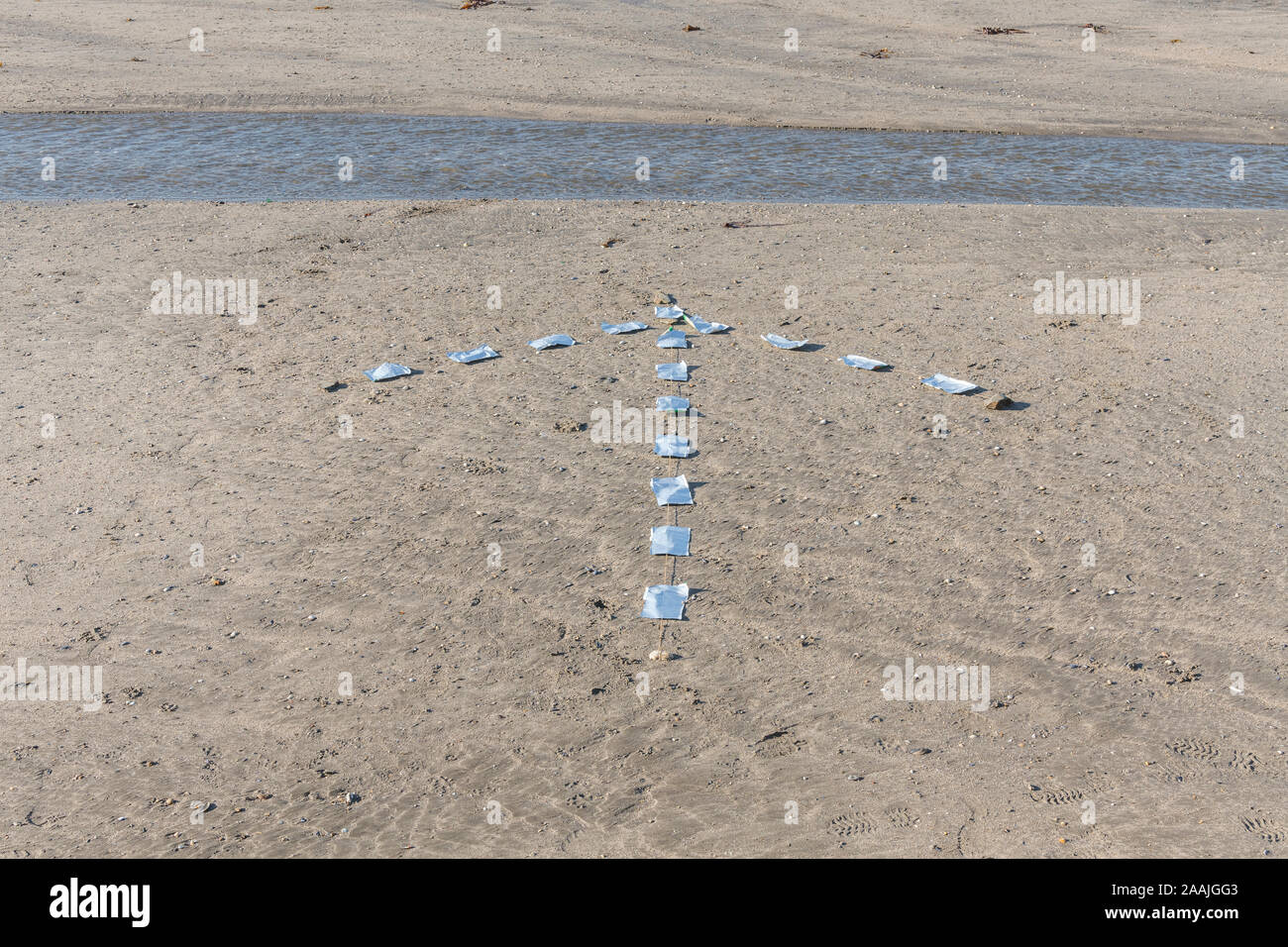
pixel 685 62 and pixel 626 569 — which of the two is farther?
pixel 685 62

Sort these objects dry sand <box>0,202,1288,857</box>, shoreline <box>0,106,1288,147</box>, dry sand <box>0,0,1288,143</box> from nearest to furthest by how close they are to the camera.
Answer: dry sand <box>0,202,1288,857</box>, shoreline <box>0,106,1288,147</box>, dry sand <box>0,0,1288,143</box>

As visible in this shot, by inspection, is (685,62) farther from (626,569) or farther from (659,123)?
(626,569)

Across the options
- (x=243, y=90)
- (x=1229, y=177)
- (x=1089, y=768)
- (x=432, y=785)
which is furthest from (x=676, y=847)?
(x=243, y=90)

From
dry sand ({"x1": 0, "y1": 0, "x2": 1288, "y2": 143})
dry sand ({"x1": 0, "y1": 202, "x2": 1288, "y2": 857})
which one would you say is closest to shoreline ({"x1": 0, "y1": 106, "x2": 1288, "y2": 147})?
dry sand ({"x1": 0, "y1": 0, "x2": 1288, "y2": 143})

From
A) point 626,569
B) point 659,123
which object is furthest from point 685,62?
point 626,569

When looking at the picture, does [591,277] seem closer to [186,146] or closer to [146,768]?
[146,768]

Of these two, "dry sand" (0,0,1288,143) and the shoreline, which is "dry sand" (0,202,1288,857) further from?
"dry sand" (0,0,1288,143)
